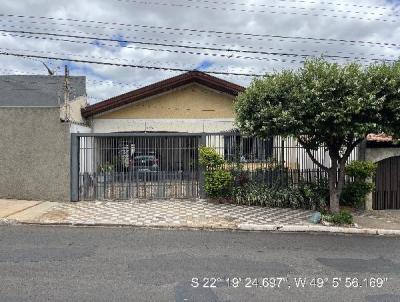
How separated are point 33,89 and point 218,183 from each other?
14217 mm

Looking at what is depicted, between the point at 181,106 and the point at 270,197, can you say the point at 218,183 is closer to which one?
the point at 270,197

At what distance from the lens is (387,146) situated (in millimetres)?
12078

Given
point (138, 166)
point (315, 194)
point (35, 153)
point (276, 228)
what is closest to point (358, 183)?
point (315, 194)

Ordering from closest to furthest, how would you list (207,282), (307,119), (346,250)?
(207,282) < (346,250) < (307,119)

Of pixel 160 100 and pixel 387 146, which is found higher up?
pixel 160 100

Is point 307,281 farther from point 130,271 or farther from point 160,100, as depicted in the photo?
→ point 160,100

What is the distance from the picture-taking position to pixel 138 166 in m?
12.2

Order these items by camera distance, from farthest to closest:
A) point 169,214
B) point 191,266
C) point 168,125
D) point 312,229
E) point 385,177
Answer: point 168,125 → point 385,177 → point 169,214 → point 312,229 → point 191,266

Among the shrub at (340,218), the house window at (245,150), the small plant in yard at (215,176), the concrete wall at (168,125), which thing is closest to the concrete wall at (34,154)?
the small plant in yard at (215,176)

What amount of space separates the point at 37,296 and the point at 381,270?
4.91 meters

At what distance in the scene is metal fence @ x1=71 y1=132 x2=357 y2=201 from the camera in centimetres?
1204

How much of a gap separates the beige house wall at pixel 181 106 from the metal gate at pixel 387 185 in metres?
7.53

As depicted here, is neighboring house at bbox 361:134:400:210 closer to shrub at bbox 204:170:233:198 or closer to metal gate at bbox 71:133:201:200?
shrub at bbox 204:170:233:198

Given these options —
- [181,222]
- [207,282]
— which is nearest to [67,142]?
[181,222]
